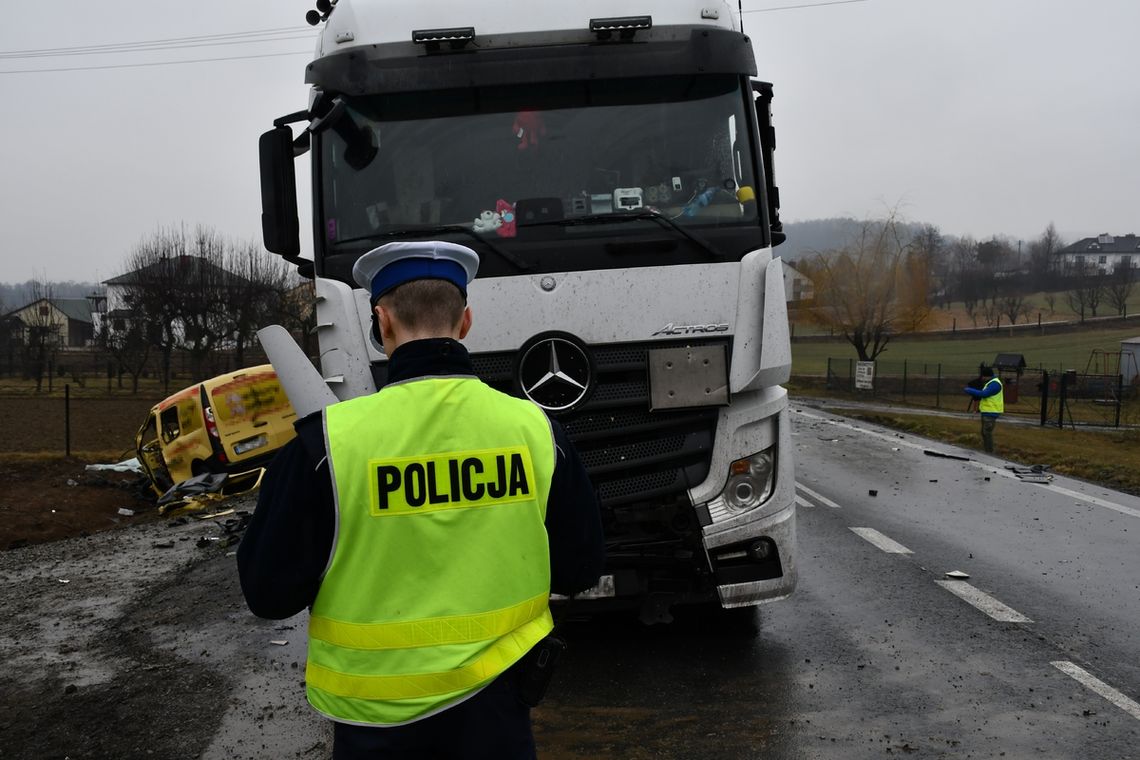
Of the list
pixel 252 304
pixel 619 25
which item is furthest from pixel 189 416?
pixel 252 304

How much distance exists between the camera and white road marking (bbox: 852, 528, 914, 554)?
8367 mm

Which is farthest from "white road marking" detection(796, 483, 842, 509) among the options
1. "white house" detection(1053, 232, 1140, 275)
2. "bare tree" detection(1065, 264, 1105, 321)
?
"white house" detection(1053, 232, 1140, 275)

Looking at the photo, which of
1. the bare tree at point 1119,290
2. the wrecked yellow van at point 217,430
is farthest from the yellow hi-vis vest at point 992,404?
the bare tree at point 1119,290

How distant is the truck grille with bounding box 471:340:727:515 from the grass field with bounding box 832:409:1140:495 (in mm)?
10062

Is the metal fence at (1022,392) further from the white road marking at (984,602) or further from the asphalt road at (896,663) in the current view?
the white road marking at (984,602)

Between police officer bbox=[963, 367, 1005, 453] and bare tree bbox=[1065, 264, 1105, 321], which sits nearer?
police officer bbox=[963, 367, 1005, 453]

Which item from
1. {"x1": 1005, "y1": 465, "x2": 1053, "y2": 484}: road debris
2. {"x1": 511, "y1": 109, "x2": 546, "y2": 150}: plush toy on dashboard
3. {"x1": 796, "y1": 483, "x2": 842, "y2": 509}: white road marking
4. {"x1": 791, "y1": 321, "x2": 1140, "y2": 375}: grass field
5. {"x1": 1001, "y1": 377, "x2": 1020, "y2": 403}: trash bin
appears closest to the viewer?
{"x1": 511, "y1": 109, "x2": 546, "y2": 150}: plush toy on dashboard

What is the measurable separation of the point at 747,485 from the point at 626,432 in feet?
2.16

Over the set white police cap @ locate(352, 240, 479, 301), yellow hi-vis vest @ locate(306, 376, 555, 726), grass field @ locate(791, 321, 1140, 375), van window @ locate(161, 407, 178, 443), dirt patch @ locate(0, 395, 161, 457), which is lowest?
grass field @ locate(791, 321, 1140, 375)

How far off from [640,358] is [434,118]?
158cm

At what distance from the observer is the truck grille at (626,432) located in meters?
4.96

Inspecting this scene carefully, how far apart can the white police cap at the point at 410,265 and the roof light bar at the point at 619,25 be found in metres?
3.09

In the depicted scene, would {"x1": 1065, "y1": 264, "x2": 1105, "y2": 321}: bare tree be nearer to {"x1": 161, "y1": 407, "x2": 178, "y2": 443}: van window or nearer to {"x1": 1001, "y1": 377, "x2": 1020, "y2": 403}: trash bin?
{"x1": 1001, "y1": 377, "x2": 1020, "y2": 403}: trash bin

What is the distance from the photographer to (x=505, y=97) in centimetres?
516
